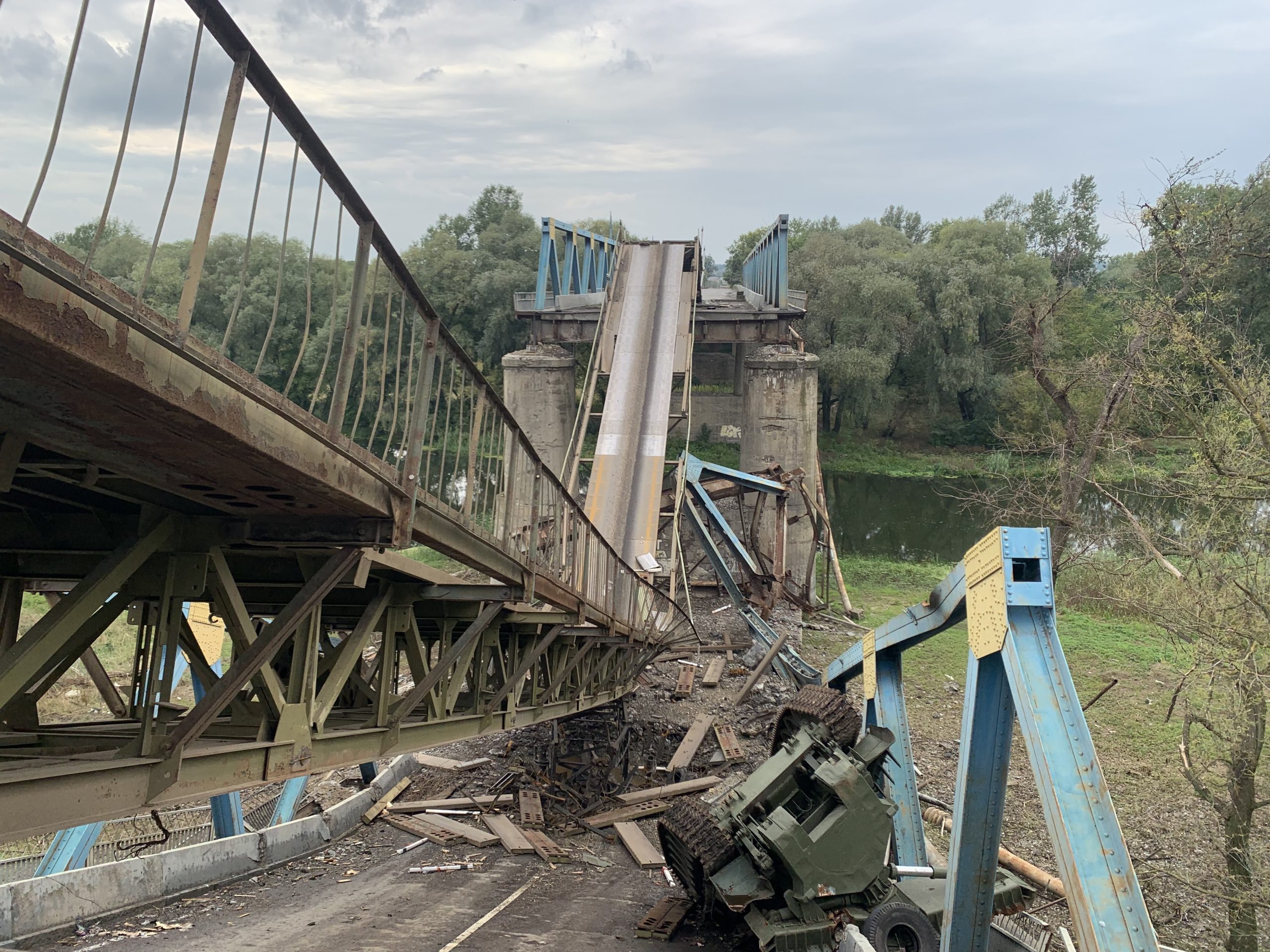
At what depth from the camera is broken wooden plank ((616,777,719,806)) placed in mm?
11844

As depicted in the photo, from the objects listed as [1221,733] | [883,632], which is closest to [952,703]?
[1221,733]

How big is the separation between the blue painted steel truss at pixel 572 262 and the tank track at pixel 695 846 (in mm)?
19246

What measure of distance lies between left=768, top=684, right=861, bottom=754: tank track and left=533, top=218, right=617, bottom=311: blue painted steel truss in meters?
19.1

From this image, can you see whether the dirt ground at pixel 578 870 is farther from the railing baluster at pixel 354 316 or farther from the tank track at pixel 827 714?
the railing baluster at pixel 354 316

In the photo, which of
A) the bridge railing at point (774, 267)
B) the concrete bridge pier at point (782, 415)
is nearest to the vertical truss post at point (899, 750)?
the concrete bridge pier at point (782, 415)

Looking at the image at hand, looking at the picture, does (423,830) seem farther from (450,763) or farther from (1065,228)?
(1065,228)

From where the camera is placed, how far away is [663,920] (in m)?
8.16

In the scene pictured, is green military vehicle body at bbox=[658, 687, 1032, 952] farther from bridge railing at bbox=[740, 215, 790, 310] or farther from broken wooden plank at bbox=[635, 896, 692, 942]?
bridge railing at bbox=[740, 215, 790, 310]

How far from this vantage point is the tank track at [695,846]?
701cm

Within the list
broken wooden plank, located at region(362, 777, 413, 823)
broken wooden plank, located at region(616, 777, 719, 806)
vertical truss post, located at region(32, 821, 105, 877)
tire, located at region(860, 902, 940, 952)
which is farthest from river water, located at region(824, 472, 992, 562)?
vertical truss post, located at region(32, 821, 105, 877)

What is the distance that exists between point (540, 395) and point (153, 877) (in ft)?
56.0

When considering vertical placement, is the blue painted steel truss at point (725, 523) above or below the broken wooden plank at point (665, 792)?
above

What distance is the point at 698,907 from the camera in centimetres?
813

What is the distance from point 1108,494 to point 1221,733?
4.23 metres
